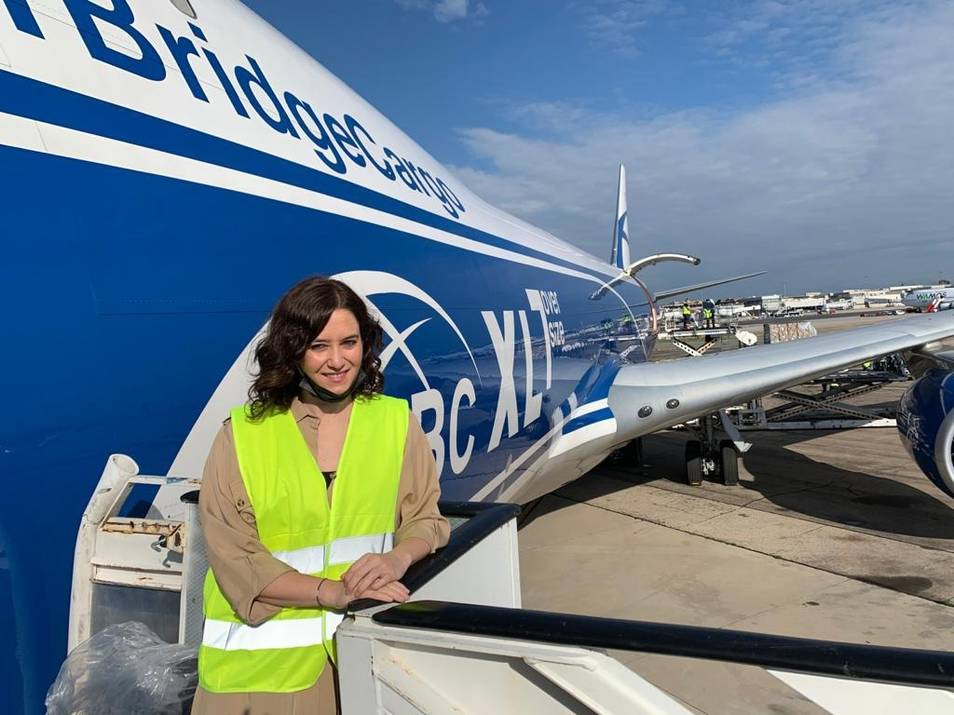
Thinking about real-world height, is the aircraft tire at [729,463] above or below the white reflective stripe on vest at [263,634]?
below

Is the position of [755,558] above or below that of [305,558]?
below

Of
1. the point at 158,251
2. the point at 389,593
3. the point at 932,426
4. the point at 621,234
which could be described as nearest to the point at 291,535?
the point at 389,593

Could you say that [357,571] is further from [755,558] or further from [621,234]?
[621,234]

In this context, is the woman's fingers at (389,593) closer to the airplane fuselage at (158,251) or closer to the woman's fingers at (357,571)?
the woman's fingers at (357,571)

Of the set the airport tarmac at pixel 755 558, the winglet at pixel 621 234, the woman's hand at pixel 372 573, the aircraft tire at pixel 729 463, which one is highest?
the winglet at pixel 621 234

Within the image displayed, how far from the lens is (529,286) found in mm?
5555

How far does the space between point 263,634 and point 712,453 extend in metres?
8.02

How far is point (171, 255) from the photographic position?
6.48 ft

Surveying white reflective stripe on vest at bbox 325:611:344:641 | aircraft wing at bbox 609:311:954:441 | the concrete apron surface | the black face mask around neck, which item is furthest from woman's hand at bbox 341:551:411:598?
aircraft wing at bbox 609:311:954:441

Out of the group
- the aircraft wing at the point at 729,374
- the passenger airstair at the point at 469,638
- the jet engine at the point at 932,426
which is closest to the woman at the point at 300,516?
the passenger airstair at the point at 469,638

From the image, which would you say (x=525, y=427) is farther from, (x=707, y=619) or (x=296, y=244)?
(x=296, y=244)

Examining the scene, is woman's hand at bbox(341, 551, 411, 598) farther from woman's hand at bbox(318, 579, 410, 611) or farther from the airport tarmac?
the airport tarmac

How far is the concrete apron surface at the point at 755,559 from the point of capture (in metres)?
4.25

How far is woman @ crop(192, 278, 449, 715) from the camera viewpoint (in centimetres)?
144
